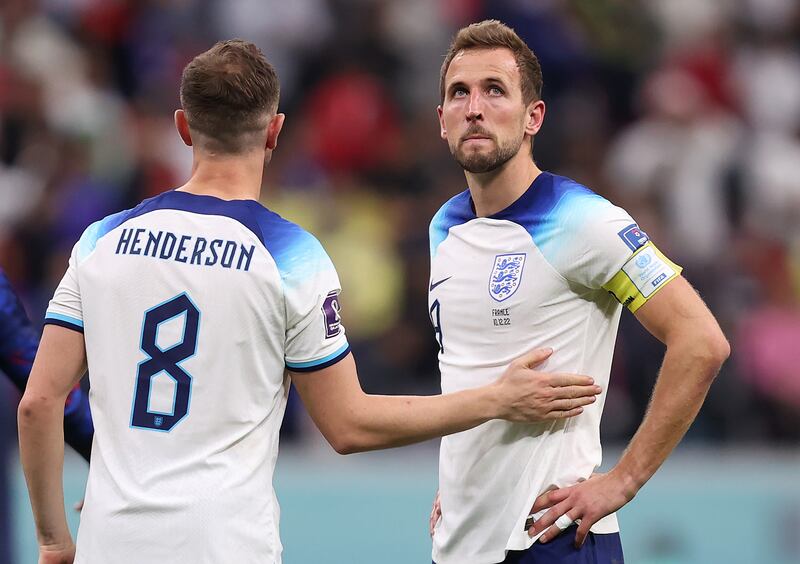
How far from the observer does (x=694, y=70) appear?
1126 centimetres

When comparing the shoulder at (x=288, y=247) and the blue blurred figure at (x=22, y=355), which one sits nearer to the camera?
the shoulder at (x=288, y=247)

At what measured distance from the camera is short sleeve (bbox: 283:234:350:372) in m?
3.84

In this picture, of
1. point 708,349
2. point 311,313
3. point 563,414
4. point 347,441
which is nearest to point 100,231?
point 311,313

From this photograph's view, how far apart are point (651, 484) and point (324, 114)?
15.2 feet

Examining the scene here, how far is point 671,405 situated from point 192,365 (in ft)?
4.79

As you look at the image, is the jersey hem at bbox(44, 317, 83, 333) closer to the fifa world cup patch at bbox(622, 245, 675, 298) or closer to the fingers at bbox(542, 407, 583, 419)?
the fingers at bbox(542, 407, 583, 419)

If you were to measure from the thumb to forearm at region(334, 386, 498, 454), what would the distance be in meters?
0.14

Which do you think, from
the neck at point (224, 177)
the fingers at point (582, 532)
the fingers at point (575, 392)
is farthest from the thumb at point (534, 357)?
the neck at point (224, 177)

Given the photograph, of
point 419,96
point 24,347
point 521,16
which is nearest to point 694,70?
point 521,16

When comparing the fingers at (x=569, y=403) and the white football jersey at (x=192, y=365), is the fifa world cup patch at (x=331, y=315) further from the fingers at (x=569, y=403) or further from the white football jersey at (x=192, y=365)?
the fingers at (x=569, y=403)

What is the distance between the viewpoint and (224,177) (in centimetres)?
394

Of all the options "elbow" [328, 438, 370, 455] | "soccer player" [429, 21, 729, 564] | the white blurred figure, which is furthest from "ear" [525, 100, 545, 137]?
the white blurred figure

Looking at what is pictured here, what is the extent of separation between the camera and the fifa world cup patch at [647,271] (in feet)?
13.7

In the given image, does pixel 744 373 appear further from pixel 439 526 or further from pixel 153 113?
pixel 153 113
